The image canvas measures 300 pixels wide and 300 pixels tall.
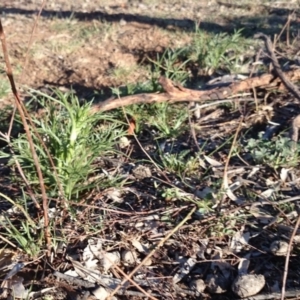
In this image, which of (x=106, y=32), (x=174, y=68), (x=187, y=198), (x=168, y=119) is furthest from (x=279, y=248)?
(x=106, y=32)

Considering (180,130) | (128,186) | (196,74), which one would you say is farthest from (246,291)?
(196,74)

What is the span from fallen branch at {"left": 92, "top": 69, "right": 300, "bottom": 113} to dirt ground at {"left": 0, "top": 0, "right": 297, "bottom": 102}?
0.57 meters

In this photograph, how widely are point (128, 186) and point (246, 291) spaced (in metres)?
0.91

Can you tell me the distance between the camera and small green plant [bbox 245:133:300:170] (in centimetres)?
325

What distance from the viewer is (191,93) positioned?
3.86 m

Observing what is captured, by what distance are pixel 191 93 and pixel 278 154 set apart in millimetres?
814

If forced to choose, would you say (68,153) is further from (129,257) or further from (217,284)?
(217,284)

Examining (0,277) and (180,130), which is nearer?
Result: (0,277)

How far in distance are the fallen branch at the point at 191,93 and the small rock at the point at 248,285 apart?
1411 mm

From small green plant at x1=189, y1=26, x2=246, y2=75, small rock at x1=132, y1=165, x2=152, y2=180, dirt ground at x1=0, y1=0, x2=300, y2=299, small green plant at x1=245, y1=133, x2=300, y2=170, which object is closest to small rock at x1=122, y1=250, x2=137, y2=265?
small rock at x1=132, y1=165, x2=152, y2=180

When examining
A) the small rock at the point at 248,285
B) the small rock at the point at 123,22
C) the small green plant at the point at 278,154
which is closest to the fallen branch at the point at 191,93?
the small green plant at the point at 278,154

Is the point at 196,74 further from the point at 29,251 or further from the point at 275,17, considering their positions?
the point at 29,251

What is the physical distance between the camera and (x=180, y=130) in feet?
12.0

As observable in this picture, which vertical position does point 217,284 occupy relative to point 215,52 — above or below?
below
